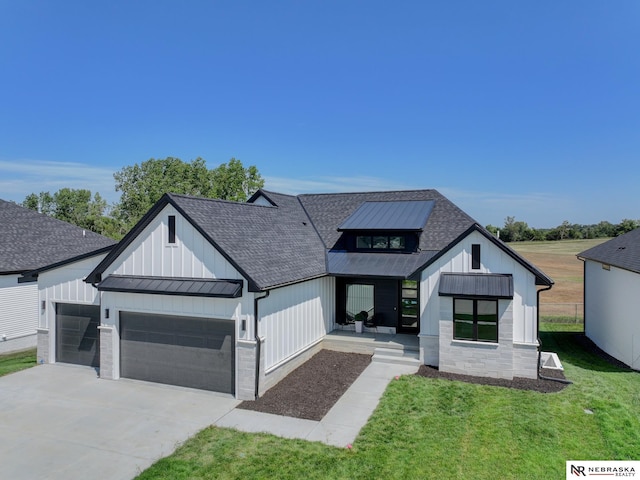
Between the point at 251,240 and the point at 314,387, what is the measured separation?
5089 mm

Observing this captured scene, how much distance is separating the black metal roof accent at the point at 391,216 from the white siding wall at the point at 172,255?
7.43 m

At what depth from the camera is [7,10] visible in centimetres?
1466

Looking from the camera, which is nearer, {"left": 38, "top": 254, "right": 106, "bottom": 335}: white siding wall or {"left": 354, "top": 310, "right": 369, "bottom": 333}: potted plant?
{"left": 38, "top": 254, "right": 106, "bottom": 335}: white siding wall

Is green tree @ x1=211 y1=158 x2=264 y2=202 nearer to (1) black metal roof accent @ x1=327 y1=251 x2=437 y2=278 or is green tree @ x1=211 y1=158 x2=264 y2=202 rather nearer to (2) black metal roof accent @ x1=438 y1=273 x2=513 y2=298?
(1) black metal roof accent @ x1=327 y1=251 x2=437 y2=278

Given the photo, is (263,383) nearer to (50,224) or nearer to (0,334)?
(0,334)

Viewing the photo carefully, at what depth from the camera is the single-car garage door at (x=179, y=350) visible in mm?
11852

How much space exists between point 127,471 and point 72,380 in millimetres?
6776

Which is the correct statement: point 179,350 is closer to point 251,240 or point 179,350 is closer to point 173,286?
point 173,286

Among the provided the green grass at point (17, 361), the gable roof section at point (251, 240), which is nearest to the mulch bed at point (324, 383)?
the gable roof section at point (251, 240)

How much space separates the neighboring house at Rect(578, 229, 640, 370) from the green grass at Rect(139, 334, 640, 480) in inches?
155

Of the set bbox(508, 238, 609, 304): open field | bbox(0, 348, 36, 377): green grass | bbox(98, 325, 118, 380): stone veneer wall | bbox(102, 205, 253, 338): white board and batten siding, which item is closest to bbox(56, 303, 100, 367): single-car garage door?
bbox(0, 348, 36, 377): green grass

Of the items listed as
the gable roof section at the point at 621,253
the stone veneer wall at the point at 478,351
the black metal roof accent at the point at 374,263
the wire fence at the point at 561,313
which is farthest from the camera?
the wire fence at the point at 561,313

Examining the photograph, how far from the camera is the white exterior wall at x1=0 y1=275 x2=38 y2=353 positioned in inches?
679

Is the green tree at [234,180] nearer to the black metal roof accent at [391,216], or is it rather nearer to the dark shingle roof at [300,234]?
the dark shingle roof at [300,234]
